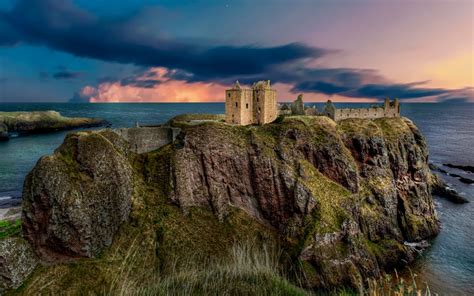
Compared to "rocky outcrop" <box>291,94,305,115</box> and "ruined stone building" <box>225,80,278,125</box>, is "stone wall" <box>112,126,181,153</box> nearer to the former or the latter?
→ "ruined stone building" <box>225,80,278,125</box>

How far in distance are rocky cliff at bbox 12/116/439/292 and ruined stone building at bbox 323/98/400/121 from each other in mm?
5640

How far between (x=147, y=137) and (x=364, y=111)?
5321 centimetres

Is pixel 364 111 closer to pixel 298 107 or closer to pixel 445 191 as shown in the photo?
pixel 298 107

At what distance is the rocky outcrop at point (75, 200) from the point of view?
41.3 m

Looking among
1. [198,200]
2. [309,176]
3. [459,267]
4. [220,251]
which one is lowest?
[459,267]

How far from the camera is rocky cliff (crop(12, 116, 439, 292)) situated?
42.0 m

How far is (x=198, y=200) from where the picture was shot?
54.4 meters

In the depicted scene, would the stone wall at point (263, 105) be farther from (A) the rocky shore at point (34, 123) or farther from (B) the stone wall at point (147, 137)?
(A) the rocky shore at point (34, 123)

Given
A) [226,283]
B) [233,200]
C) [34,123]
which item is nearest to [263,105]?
[233,200]

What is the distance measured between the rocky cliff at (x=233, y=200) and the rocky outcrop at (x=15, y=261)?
1.11 m

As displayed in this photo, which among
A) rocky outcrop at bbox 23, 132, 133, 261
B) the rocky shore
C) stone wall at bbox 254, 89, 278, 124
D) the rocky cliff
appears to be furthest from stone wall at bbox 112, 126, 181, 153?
the rocky shore

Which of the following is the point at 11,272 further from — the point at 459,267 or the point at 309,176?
the point at 459,267

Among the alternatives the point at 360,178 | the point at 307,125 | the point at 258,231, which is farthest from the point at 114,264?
the point at 360,178

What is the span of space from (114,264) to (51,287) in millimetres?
7348
